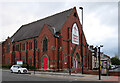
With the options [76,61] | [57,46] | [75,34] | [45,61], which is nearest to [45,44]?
[57,46]

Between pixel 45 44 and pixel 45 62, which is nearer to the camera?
pixel 45 62

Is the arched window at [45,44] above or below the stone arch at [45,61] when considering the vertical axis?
above

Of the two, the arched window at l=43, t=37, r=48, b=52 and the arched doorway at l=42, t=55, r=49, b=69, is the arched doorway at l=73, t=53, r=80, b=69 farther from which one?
the arched window at l=43, t=37, r=48, b=52

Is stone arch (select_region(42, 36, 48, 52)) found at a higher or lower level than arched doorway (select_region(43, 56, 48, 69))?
higher

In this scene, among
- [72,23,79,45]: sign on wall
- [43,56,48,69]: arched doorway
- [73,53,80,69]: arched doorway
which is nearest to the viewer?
[43,56,48,69]: arched doorway

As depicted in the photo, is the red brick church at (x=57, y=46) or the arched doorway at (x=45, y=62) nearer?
the red brick church at (x=57, y=46)

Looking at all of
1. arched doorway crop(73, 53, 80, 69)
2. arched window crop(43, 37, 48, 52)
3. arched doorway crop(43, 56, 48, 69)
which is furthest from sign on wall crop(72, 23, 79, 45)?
arched doorway crop(43, 56, 48, 69)

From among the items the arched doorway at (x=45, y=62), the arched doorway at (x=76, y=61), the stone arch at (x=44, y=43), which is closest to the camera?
the arched doorway at (x=45, y=62)

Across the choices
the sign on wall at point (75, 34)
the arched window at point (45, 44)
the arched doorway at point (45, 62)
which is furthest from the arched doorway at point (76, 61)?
the arched window at point (45, 44)

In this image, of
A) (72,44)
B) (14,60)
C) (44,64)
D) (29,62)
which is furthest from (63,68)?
(14,60)

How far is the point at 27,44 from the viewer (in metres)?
46.0

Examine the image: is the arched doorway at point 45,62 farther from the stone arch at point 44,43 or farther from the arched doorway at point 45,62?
the stone arch at point 44,43

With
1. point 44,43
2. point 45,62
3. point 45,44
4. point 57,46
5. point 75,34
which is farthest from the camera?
point 75,34

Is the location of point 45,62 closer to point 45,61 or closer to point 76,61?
point 45,61
